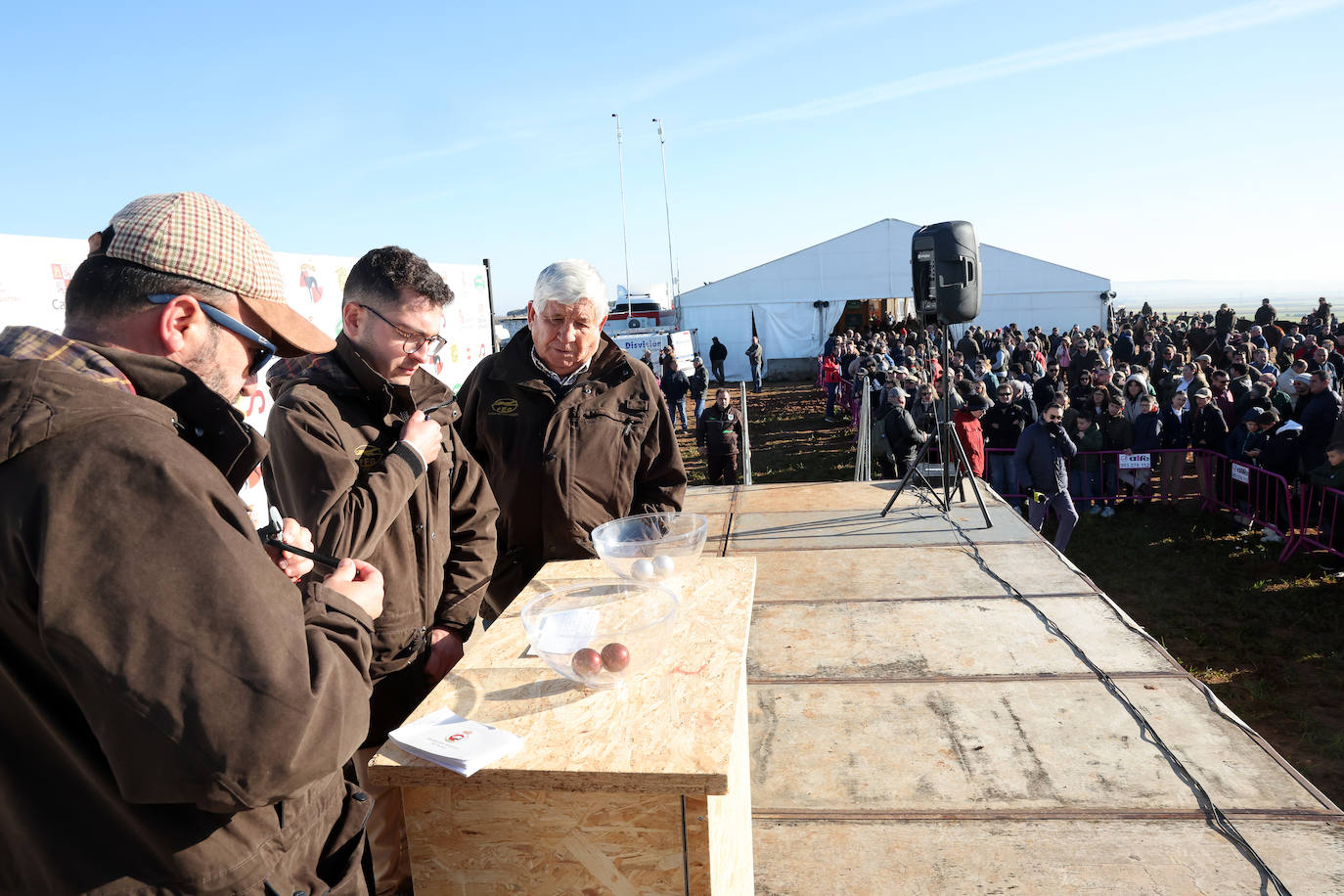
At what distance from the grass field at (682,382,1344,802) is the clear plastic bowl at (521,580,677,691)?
183 inches

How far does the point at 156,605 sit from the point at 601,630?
3.44 ft

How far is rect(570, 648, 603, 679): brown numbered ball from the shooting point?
169cm

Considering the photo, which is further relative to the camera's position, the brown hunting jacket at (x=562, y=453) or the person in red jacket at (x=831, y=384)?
the person in red jacket at (x=831, y=384)

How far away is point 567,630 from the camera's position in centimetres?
188

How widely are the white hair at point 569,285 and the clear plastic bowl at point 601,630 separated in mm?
1272

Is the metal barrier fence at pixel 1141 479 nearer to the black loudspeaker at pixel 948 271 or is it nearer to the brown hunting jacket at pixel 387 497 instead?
the black loudspeaker at pixel 948 271

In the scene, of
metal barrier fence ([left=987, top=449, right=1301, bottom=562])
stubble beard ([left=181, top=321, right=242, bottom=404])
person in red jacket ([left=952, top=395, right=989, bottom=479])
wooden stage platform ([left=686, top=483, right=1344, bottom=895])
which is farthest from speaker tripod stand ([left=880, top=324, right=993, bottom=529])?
stubble beard ([left=181, top=321, right=242, bottom=404])

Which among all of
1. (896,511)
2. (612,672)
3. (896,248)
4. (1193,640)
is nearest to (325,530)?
(612,672)

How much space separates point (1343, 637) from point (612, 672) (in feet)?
24.2

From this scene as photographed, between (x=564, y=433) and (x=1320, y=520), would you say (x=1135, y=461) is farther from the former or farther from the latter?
(x=564, y=433)

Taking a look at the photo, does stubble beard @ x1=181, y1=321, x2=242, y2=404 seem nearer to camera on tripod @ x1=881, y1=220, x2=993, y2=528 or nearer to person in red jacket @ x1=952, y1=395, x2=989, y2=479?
camera on tripod @ x1=881, y1=220, x2=993, y2=528

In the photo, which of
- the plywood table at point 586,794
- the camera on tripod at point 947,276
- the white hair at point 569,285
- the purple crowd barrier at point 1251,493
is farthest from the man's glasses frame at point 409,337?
the purple crowd barrier at point 1251,493

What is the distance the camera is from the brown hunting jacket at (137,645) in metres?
0.99

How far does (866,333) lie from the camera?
32.6 meters
